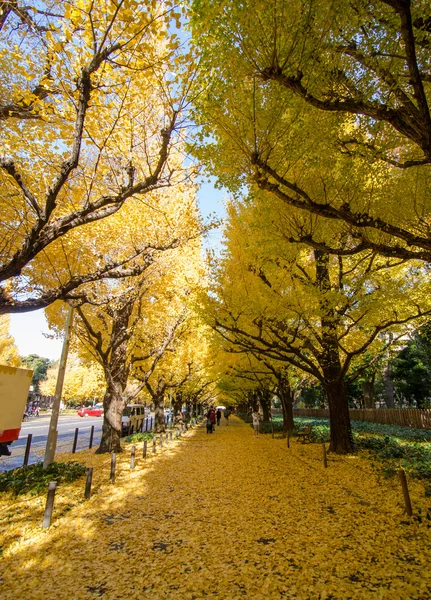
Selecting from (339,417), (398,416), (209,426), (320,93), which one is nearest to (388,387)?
(398,416)

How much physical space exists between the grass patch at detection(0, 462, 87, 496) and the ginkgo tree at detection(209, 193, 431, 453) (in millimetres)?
5516

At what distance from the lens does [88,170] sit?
739 centimetres

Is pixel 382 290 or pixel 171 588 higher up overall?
pixel 382 290

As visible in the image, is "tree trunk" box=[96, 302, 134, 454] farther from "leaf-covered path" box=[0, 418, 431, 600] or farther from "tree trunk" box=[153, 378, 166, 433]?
"tree trunk" box=[153, 378, 166, 433]

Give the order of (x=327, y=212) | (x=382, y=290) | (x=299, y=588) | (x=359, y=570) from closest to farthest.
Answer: (x=299, y=588)
(x=359, y=570)
(x=327, y=212)
(x=382, y=290)

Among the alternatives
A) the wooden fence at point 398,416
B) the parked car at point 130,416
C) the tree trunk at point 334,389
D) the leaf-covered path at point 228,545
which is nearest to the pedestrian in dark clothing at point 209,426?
the parked car at point 130,416

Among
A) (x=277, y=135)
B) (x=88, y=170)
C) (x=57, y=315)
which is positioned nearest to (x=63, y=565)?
(x=277, y=135)

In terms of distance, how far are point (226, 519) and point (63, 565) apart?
8.68 ft

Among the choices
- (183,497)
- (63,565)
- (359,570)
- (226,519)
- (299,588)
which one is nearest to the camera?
(299,588)

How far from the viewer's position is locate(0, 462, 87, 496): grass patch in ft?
22.6

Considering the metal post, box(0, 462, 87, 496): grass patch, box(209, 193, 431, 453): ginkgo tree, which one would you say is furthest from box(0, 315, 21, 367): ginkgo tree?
box(209, 193, 431, 453): ginkgo tree

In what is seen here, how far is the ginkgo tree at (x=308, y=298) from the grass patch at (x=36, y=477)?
552cm

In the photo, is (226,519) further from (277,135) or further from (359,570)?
(277,135)

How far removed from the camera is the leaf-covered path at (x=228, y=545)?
3.48m
